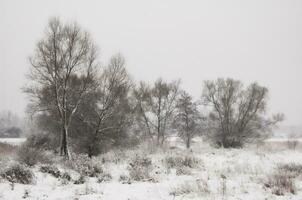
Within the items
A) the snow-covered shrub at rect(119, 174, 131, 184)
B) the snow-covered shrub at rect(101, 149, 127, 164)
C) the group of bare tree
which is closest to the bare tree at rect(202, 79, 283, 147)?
the group of bare tree

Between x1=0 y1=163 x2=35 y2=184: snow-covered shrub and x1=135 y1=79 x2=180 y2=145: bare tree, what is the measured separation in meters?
25.7

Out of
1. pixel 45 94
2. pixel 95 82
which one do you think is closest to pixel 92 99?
pixel 95 82

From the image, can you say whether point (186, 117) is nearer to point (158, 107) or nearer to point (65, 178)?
point (158, 107)

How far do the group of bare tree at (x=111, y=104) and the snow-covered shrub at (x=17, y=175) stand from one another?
726 centimetres

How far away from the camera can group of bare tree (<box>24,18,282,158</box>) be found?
62.1 feet

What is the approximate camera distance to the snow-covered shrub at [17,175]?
31.9ft

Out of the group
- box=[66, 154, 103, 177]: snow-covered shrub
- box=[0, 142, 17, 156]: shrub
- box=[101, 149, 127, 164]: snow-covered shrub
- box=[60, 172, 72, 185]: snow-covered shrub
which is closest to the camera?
box=[60, 172, 72, 185]: snow-covered shrub

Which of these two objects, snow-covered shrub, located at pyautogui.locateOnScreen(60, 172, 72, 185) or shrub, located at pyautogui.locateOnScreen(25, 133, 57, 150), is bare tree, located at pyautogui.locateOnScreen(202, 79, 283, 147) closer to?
shrub, located at pyautogui.locateOnScreen(25, 133, 57, 150)

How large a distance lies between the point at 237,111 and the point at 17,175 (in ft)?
98.5

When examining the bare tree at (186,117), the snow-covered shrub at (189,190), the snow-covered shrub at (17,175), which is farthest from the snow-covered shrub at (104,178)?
the bare tree at (186,117)

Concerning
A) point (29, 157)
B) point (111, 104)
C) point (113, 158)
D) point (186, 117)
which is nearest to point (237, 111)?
point (186, 117)

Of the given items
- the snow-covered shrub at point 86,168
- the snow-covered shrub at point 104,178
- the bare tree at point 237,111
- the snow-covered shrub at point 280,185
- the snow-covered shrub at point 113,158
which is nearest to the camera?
the snow-covered shrub at point 280,185

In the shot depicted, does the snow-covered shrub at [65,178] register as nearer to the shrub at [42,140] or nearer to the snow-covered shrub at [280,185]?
the snow-covered shrub at [280,185]

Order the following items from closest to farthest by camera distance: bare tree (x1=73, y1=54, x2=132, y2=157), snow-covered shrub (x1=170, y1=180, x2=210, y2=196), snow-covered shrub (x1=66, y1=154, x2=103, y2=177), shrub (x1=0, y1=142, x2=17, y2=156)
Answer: snow-covered shrub (x1=170, y1=180, x2=210, y2=196)
snow-covered shrub (x1=66, y1=154, x2=103, y2=177)
shrub (x1=0, y1=142, x2=17, y2=156)
bare tree (x1=73, y1=54, x2=132, y2=157)
